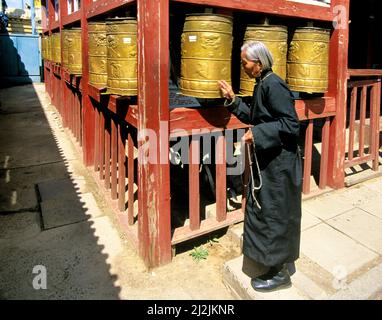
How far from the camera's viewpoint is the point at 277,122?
2590 mm

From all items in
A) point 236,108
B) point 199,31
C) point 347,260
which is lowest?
point 347,260

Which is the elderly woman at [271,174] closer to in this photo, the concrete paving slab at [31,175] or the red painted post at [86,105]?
the red painted post at [86,105]

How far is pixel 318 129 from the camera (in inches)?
299

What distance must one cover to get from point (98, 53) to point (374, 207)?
13.2 ft

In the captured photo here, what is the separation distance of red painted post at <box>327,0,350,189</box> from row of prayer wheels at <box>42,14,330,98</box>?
24.9 inches

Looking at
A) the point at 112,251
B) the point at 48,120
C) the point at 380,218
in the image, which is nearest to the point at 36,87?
the point at 48,120

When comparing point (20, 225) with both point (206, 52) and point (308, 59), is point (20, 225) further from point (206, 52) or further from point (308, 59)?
point (308, 59)

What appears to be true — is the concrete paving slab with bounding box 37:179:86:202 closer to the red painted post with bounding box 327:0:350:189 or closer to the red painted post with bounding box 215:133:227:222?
the red painted post with bounding box 215:133:227:222

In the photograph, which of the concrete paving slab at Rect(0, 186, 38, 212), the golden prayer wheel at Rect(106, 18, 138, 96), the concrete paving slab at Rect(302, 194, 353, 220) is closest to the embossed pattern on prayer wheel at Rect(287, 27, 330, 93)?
the concrete paving slab at Rect(302, 194, 353, 220)

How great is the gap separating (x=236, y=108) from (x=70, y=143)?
6.18 m

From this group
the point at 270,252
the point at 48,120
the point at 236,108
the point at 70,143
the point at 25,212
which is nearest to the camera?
the point at 270,252


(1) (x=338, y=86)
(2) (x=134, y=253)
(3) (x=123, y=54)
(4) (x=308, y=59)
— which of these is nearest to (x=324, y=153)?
(1) (x=338, y=86)

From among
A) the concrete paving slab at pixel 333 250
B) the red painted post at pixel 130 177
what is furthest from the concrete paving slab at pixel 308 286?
the red painted post at pixel 130 177
